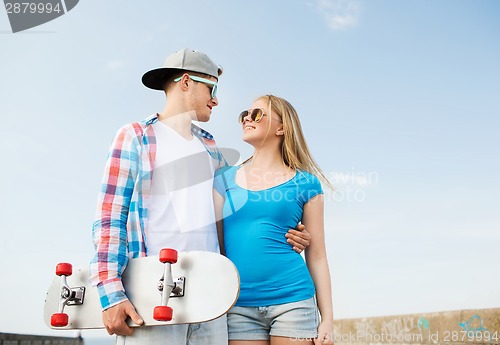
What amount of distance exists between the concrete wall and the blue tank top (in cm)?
426

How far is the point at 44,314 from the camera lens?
287cm

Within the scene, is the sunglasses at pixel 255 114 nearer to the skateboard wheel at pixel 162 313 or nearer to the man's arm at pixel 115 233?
the man's arm at pixel 115 233

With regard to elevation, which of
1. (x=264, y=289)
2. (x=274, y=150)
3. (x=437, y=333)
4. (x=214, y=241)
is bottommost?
(x=437, y=333)

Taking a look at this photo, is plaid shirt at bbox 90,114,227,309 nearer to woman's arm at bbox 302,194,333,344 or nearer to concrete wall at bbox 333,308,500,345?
woman's arm at bbox 302,194,333,344

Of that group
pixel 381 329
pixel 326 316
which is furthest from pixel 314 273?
pixel 381 329

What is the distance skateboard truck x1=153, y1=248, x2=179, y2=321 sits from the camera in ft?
7.63

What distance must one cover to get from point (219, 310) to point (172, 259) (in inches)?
12.3

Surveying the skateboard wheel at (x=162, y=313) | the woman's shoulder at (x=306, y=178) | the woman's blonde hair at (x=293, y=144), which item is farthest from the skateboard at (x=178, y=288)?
the woman's blonde hair at (x=293, y=144)

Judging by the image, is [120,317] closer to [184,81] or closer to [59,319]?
[59,319]

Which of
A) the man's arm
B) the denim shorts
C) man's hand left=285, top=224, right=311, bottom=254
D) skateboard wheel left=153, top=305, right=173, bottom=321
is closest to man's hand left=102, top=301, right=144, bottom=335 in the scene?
the man's arm

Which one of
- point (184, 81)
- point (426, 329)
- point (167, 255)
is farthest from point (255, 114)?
point (426, 329)

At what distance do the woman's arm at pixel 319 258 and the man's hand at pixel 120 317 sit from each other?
102 cm

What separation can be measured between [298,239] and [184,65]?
118cm

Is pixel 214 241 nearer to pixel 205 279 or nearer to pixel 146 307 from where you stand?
pixel 205 279
